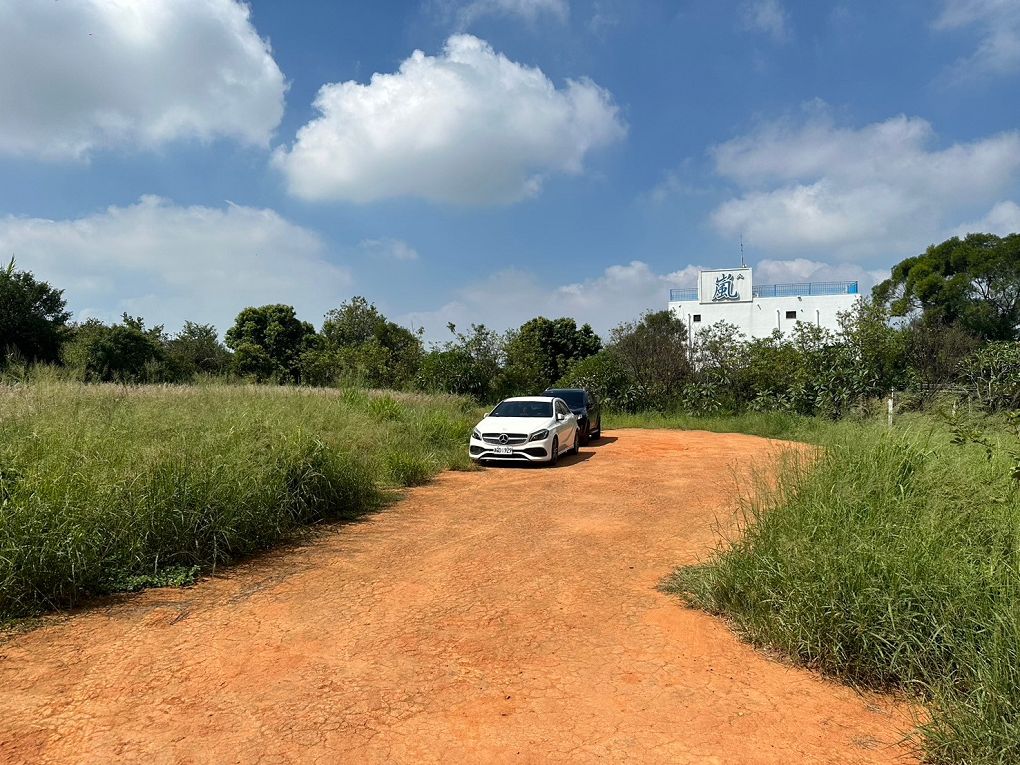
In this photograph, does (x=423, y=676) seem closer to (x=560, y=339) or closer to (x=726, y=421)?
(x=726, y=421)

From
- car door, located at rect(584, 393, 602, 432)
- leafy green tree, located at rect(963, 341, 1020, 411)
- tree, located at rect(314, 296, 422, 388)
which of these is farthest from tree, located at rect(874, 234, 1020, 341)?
tree, located at rect(314, 296, 422, 388)

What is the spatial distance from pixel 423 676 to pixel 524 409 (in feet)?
36.9

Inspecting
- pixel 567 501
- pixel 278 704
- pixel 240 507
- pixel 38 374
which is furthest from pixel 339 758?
pixel 38 374

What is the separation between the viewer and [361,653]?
400 cm

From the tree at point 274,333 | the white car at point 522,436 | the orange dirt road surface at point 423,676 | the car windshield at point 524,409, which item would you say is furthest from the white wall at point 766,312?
the orange dirt road surface at point 423,676

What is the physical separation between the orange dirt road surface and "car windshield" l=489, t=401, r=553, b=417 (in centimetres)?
827

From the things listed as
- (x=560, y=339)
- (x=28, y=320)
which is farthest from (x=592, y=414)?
(x=560, y=339)

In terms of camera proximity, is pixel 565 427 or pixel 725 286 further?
pixel 725 286

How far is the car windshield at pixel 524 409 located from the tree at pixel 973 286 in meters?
27.9

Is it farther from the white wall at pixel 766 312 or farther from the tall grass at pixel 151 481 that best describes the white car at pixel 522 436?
the white wall at pixel 766 312

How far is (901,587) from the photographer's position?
3742mm

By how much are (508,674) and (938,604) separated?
8.29ft

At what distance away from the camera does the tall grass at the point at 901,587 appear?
3.00 m

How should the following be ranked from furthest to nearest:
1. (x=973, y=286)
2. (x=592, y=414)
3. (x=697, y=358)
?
(x=973, y=286), (x=697, y=358), (x=592, y=414)
